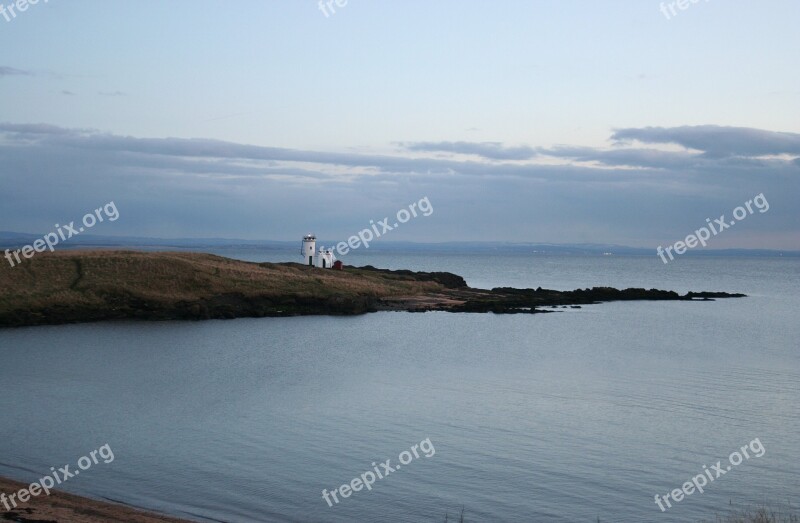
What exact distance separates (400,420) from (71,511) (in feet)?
36.5

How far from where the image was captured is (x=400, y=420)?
24.5m

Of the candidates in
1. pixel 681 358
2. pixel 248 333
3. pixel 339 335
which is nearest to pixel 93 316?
pixel 248 333

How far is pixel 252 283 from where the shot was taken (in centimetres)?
6088

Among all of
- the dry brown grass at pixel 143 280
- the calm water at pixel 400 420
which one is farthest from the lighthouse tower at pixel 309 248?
the calm water at pixel 400 420

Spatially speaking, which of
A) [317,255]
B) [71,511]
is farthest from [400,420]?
[317,255]

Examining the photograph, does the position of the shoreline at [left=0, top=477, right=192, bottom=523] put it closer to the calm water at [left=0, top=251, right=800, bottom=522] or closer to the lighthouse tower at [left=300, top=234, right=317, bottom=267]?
the calm water at [left=0, top=251, right=800, bottom=522]

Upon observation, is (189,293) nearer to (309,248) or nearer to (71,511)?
(309,248)

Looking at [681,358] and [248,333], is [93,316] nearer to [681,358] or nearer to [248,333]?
[248,333]

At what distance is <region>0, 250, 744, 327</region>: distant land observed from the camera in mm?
51156

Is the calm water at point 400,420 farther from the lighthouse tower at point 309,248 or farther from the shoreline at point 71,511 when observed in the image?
the lighthouse tower at point 309,248

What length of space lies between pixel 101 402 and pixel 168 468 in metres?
8.80

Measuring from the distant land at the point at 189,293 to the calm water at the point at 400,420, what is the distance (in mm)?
5090

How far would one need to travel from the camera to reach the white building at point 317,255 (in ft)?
269

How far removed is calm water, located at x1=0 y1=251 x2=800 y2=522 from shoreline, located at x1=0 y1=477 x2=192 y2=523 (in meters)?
0.65
